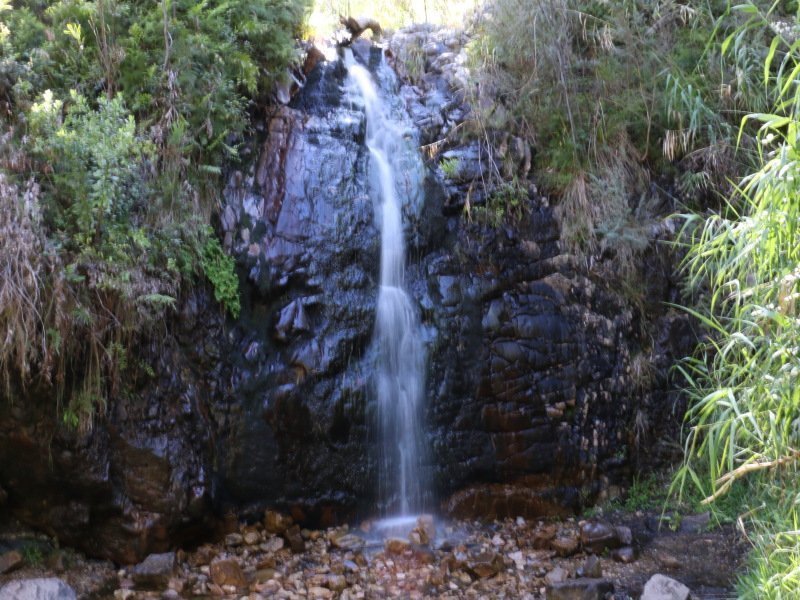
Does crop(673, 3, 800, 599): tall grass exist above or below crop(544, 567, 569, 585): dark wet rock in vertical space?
above

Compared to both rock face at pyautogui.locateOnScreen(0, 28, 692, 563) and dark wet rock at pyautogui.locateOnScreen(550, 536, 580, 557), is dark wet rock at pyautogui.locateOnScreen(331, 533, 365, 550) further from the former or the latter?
dark wet rock at pyautogui.locateOnScreen(550, 536, 580, 557)

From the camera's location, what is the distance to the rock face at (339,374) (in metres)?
4.77

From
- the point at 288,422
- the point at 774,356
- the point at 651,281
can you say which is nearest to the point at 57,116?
the point at 288,422

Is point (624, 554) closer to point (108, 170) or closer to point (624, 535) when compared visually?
point (624, 535)

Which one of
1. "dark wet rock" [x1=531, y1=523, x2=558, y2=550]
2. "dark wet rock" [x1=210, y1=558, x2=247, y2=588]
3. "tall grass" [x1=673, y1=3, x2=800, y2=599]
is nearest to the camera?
"tall grass" [x1=673, y1=3, x2=800, y2=599]

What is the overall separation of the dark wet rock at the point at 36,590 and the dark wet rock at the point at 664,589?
11.7 feet

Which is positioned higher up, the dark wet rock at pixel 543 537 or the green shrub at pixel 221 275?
the green shrub at pixel 221 275

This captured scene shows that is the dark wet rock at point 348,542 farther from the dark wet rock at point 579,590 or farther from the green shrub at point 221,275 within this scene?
the green shrub at point 221,275

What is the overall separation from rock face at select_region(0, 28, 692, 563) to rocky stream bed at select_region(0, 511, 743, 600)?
0.62 ft

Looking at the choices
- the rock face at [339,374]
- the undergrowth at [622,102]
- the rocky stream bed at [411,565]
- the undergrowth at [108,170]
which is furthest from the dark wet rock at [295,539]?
the undergrowth at [622,102]

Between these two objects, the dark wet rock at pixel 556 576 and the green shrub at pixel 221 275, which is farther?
the green shrub at pixel 221 275

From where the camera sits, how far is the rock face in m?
4.77

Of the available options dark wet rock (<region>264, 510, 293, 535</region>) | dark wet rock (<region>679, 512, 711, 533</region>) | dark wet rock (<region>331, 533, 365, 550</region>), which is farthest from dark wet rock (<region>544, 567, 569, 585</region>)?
dark wet rock (<region>264, 510, 293, 535</region>)

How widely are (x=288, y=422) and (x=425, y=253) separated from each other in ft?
6.54
